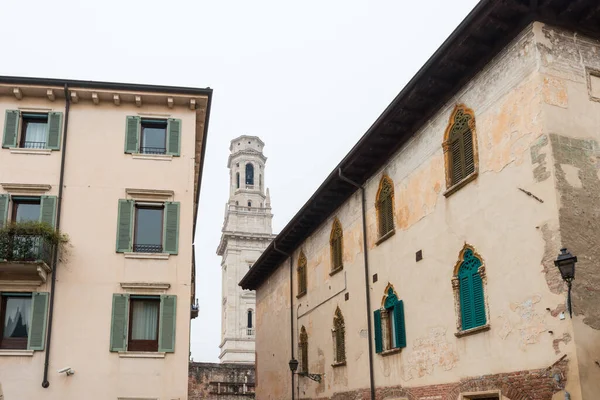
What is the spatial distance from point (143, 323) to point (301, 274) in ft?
30.9

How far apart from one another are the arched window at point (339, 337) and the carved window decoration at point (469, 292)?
7483 millimetres

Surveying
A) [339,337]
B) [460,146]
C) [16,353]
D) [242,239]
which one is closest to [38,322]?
[16,353]

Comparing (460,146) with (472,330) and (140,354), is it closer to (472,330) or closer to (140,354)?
(472,330)

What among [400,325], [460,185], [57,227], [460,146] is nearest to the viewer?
[460,185]

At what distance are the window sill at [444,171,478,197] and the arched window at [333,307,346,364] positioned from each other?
312 inches

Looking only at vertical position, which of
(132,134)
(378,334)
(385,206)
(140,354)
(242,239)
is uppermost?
(242,239)

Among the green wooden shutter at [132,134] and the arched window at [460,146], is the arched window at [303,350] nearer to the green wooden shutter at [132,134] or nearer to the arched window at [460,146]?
the green wooden shutter at [132,134]

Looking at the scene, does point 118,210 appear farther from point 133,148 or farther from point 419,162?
point 419,162

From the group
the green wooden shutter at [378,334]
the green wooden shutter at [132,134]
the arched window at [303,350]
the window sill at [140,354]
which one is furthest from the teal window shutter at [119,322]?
the arched window at [303,350]

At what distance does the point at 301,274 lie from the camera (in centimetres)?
2783

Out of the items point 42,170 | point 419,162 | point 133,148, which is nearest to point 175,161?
point 133,148

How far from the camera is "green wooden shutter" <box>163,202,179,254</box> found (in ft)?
65.8

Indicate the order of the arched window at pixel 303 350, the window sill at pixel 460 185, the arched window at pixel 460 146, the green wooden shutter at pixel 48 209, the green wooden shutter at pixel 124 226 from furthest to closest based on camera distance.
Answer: the arched window at pixel 303 350
the green wooden shutter at pixel 124 226
the green wooden shutter at pixel 48 209
the arched window at pixel 460 146
the window sill at pixel 460 185

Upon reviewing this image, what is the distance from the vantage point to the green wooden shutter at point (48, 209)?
19.9m
